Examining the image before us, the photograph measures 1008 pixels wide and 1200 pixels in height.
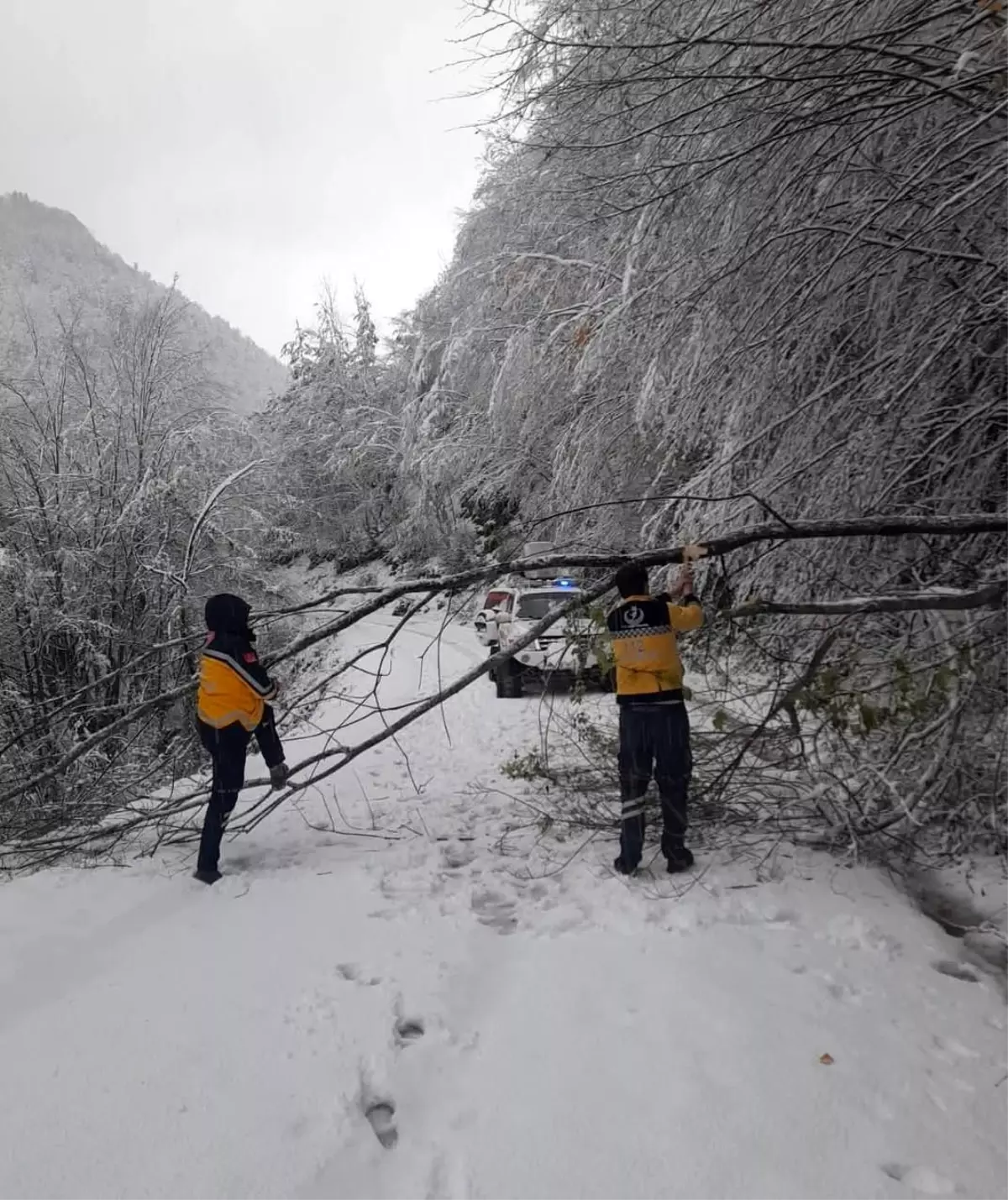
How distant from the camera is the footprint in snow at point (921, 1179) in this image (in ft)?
6.50

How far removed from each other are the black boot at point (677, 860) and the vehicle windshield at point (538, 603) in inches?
263

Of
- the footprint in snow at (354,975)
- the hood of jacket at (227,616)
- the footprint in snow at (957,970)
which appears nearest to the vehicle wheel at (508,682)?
the hood of jacket at (227,616)

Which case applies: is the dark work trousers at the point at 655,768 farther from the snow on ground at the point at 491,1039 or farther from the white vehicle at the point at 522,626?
the white vehicle at the point at 522,626

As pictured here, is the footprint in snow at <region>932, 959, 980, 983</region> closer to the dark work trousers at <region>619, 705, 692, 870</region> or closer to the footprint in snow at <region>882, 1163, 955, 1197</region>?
the footprint in snow at <region>882, 1163, 955, 1197</region>

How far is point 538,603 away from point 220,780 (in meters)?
7.27

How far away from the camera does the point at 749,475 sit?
14.5 feet

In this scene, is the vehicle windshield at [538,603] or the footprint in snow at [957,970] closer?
the footprint in snow at [957,970]

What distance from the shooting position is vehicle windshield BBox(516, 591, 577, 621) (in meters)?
10.8

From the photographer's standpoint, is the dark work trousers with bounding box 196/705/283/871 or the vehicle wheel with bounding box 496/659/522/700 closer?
the dark work trousers with bounding box 196/705/283/871

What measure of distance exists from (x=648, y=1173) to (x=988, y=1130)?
113cm

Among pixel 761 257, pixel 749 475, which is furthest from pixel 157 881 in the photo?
pixel 761 257

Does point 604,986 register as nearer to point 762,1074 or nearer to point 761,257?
point 762,1074

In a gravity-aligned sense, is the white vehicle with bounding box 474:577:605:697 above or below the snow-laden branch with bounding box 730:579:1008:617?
below

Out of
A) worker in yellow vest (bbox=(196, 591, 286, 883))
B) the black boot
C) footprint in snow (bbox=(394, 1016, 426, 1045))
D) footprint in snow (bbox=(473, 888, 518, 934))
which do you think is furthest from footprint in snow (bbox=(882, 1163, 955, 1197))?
worker in yellow vest (bbox=(196, 591, 286, 883))
